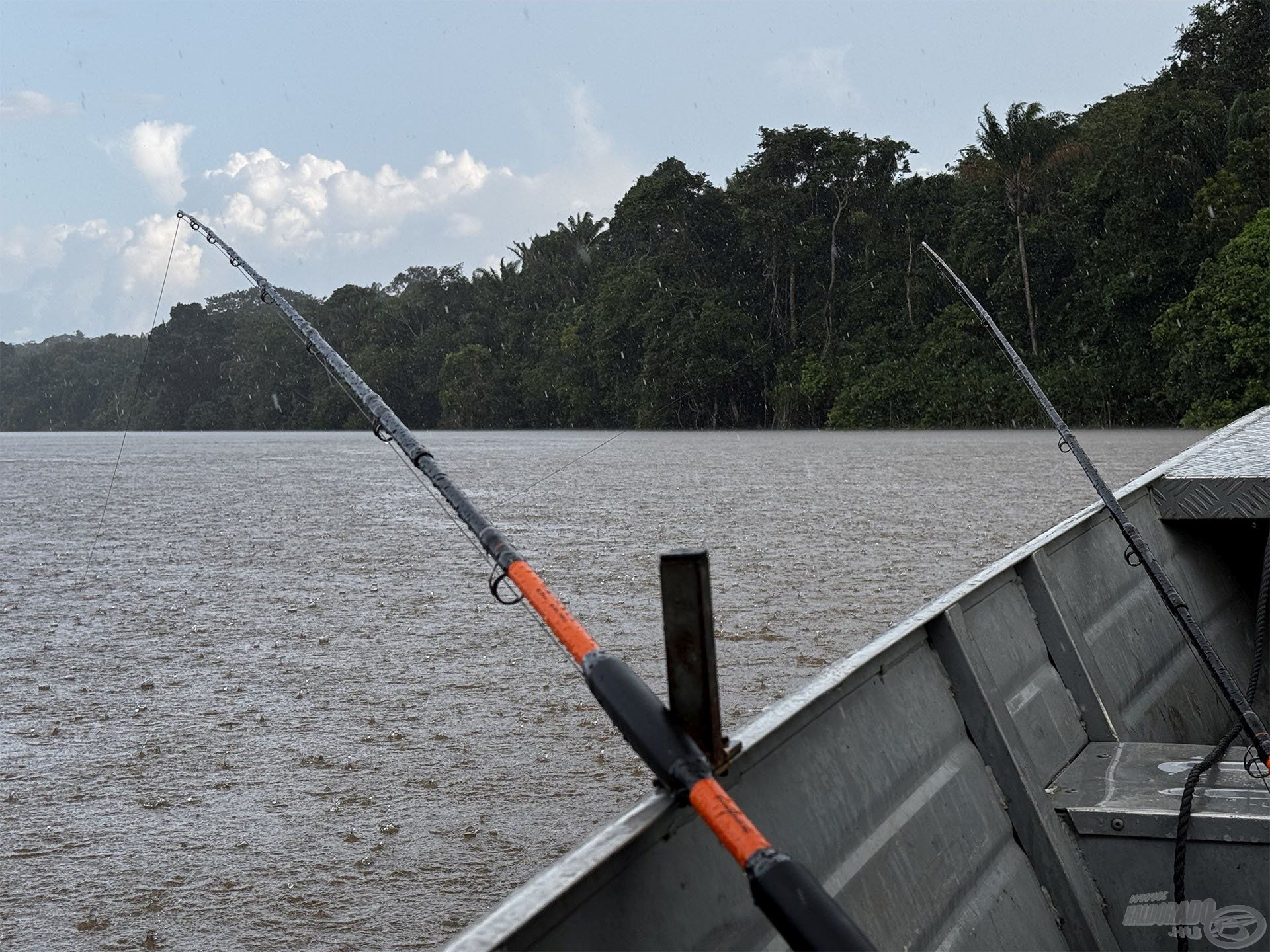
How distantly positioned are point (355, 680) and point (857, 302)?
47480 millimetres

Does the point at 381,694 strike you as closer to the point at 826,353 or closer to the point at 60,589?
the point at 60,589

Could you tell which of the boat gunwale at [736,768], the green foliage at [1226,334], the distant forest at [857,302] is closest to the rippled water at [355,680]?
the boat gunwale at [736,768]

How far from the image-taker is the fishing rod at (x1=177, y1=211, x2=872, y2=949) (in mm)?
1559

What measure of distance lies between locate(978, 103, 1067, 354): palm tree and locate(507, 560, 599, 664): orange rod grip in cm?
3911

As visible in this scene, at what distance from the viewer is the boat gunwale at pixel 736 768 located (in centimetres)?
149

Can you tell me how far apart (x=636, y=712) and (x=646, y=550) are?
35.6ft

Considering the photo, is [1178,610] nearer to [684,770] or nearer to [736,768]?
[736,768]

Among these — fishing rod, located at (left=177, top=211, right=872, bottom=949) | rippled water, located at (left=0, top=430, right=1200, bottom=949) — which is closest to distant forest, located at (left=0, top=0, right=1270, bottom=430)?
rippled water, located at (left=0, top=430, right=1200, bottom=949)

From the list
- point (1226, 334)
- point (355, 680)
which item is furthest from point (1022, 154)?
point (355, 680)

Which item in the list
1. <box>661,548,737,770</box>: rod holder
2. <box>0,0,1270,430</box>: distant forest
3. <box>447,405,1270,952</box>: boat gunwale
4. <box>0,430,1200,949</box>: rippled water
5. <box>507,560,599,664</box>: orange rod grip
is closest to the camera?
<box>447,405,1270,952</box>: boat gunwale

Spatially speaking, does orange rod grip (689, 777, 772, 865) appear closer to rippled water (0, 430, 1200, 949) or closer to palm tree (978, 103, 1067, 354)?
rippled water (0, 430, 1200, 949)

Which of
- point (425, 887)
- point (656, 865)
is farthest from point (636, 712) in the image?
point (425, 887)

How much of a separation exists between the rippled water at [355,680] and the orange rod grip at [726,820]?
2.45 meters

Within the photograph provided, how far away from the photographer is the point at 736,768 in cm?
201
